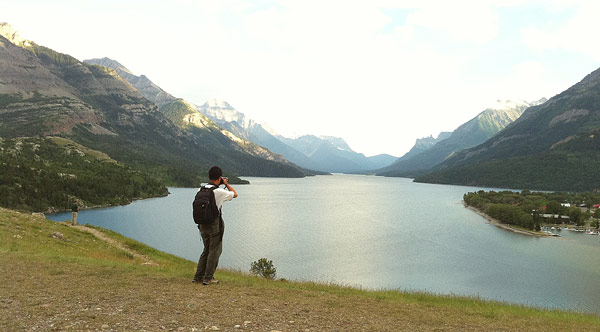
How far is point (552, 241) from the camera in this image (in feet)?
375

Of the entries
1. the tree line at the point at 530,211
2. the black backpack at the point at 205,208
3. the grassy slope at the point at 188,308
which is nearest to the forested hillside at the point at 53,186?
the grassy slope at the point at 188,308

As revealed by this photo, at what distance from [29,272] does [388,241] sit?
9634 cm

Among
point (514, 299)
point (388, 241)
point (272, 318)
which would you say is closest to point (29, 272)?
point (272, 318)

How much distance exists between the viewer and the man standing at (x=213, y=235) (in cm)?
1587

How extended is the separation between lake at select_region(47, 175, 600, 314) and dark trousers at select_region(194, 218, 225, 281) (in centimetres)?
2595

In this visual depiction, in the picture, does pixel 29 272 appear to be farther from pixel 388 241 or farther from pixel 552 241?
pixel 552 241

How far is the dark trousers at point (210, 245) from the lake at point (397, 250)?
1022 inches

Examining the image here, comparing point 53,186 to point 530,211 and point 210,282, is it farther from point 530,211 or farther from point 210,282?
point 530,211

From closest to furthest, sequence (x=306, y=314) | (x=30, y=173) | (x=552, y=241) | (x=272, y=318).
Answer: (x=272, y=318) → (x=306, y=314) → (x=552, y=241) → (x=30, y=173)

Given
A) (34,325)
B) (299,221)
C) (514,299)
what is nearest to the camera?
(34,325)

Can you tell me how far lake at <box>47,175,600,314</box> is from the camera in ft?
211

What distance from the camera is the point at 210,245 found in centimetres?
1617

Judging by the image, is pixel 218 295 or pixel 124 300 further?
pixel 218 295

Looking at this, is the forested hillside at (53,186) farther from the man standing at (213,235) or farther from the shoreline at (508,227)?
the shoreline at (508,227)
